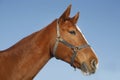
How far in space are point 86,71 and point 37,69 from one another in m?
1.57

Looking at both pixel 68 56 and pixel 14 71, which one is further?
pixel 68 56

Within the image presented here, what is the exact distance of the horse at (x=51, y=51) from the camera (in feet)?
21.8

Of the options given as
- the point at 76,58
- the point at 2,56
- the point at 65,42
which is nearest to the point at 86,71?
the point at 76,58

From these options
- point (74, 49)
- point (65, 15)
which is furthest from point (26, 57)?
point (65, 15)

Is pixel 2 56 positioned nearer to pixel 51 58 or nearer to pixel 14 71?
pixel 14 71

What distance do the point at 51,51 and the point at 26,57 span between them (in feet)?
2.75

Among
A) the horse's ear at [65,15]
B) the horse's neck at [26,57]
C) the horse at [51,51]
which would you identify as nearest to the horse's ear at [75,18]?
the horse at [51,51]

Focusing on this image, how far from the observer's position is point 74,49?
23.4ft

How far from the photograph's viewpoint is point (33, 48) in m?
6.96

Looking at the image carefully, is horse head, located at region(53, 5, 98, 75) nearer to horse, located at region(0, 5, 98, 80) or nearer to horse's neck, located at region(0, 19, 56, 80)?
horse, located at region(0, 5, 98, 80)

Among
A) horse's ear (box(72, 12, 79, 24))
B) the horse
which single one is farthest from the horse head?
horse's ear (box(72, 12, 79, 24))

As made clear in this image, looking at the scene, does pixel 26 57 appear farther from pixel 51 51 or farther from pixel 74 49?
pixel 74 49

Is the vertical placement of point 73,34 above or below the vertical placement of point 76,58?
above

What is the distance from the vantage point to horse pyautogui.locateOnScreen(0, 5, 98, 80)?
21.8 ft
